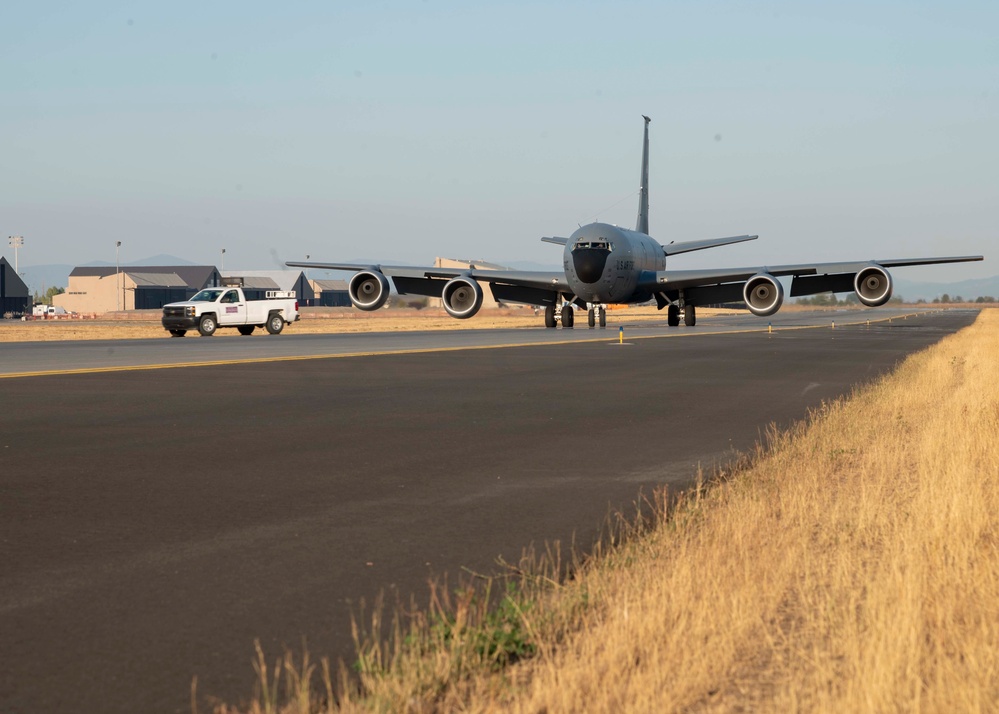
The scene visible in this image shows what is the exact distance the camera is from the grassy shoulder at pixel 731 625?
3.88m

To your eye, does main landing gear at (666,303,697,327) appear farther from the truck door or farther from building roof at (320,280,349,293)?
A: building roof at (320,280,349,293)

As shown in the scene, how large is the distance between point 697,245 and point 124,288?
102 metres

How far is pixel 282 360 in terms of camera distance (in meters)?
25.1

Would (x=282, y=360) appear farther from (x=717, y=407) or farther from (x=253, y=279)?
(x=253, y=279)

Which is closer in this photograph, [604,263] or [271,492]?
[271,492]

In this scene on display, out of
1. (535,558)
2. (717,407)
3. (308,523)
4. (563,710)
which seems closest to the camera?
(563,710)

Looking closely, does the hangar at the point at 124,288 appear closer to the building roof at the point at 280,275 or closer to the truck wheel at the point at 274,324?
the building roof at the point at 280,275

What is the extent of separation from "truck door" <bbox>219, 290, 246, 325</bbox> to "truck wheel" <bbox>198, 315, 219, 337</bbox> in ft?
1.77

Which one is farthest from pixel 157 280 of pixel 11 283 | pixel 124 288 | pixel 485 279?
pixel 485 279

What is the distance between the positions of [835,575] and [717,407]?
33.3 feet

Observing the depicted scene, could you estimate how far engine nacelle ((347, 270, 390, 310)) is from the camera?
4341 centimetres

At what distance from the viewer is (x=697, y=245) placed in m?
51.2

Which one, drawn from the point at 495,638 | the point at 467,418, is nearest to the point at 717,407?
the point at 467,418

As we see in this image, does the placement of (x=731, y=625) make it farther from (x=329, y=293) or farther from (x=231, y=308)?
(x=329, y=293)
